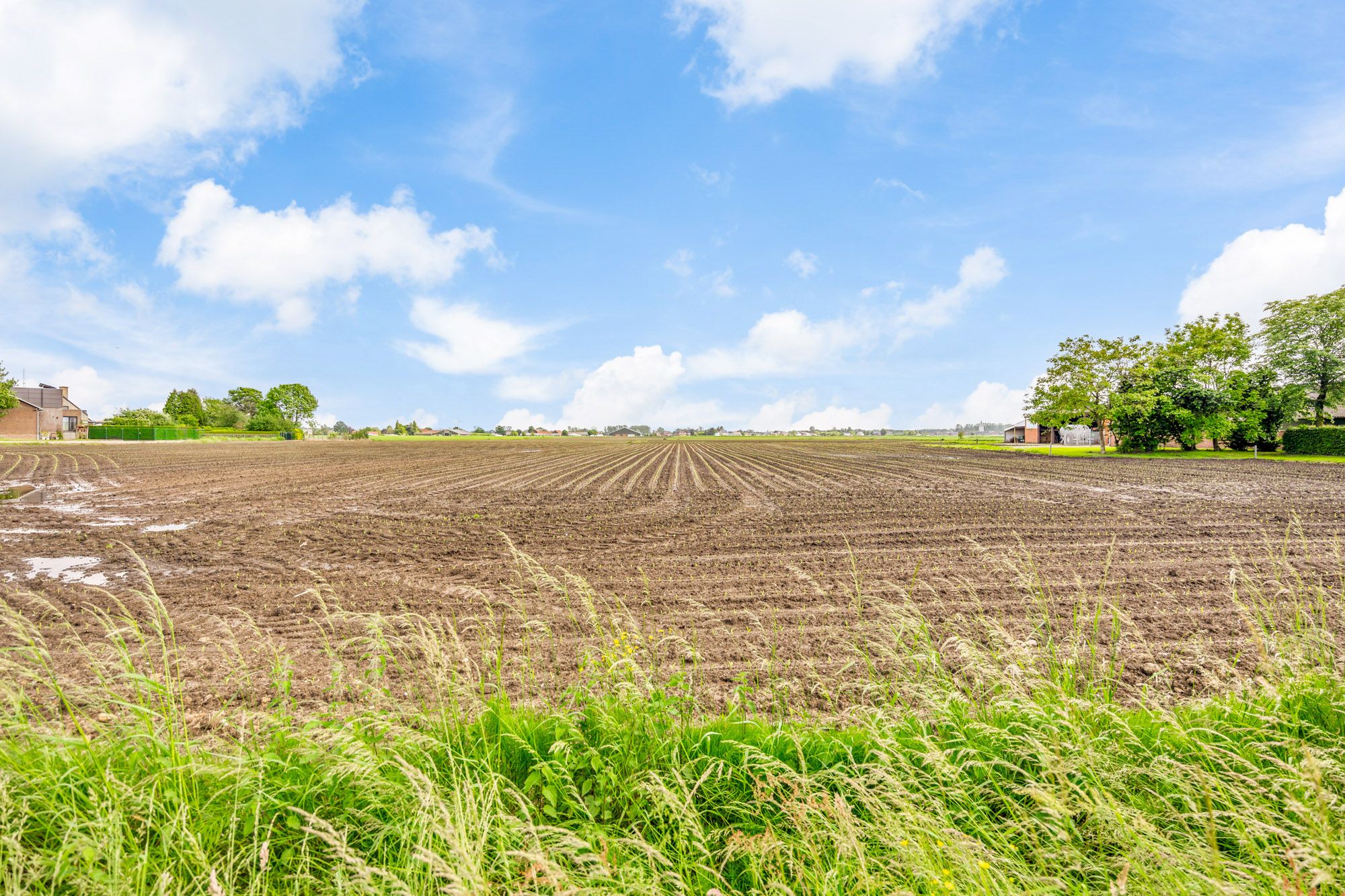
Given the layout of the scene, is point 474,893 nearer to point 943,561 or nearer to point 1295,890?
point 1295,890

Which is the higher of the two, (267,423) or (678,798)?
(267,423)

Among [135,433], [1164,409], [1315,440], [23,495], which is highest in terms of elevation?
[1164,409]

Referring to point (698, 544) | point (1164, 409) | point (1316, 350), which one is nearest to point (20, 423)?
point (698, 544)

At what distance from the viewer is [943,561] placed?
10.2 metres

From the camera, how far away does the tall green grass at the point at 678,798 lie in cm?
239

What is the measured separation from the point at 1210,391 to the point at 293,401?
16202 cm

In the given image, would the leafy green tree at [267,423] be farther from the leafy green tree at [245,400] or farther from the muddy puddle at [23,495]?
the muddy puddle at [23,495]

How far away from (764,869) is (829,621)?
15.2 ft

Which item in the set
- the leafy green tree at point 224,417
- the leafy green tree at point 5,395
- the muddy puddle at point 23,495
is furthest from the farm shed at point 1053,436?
the leafy green tree at point 224,417

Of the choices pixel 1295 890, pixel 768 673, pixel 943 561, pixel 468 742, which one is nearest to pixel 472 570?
pixel 768 673

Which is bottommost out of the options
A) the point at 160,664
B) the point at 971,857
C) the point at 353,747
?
the point at 160,664

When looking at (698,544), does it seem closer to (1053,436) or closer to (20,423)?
(1053,436)

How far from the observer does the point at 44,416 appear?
7862 centimetres

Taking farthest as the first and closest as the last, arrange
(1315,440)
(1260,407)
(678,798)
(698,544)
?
(1260,407) → (1315,440) → (698,544) → (678,798)
